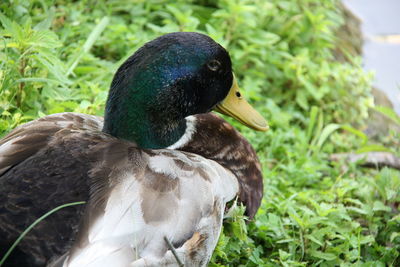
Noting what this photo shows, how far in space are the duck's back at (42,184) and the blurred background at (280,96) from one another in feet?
1.86

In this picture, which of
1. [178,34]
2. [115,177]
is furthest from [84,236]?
[178,34]

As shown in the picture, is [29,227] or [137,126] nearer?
[29,227]

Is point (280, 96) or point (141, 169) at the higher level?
point (141, 169)

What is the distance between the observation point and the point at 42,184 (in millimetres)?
2457

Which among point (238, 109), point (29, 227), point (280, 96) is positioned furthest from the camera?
point (280, 96)

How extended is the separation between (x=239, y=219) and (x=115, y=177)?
0.67 meters

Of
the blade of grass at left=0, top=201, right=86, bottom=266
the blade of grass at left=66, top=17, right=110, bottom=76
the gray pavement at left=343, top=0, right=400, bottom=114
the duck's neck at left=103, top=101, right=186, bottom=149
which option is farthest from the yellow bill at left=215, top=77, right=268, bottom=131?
the gray pavement at left=343, top=0, right=400, bottom=114

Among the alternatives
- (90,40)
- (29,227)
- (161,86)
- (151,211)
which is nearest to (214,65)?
(161,86)

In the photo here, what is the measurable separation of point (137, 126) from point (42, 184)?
0.51 metres

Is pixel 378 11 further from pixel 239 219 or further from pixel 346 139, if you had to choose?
pixel 239 219

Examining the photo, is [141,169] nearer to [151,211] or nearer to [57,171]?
[151,211]

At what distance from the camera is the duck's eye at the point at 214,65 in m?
2.89

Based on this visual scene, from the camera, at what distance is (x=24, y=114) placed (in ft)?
11.2

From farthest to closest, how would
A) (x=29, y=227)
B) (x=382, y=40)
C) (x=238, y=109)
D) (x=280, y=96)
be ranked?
(x=382, y=40) < (x=280, y=96) < (x=238, y=109) < (x=29, y=227)
